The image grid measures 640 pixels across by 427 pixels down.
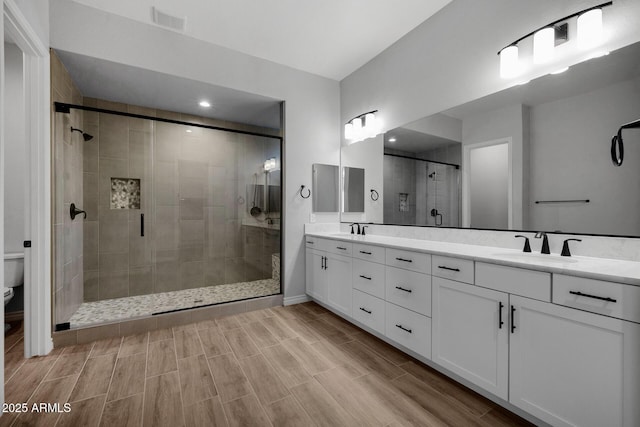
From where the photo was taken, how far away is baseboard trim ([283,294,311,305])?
10.5 ft

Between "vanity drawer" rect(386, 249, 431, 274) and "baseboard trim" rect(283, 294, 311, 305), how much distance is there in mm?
1527

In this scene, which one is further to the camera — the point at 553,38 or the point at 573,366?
the point at 553,38

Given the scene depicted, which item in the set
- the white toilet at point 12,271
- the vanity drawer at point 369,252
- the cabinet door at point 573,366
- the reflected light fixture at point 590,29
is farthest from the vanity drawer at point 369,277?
the white toilet at point 12,271

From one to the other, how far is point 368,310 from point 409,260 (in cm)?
66

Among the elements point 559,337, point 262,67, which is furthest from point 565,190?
point 262,67

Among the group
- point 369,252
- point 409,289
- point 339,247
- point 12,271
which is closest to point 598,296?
point 409,289

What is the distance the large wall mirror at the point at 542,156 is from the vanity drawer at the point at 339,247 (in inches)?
28.1

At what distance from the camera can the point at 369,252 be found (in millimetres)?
2320

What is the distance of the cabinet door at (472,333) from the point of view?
4.66 feet

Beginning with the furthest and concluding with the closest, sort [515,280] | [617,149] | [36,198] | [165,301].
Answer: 1. [165,301]
2. [36,198]
3. [617,149]
4. [515,280]

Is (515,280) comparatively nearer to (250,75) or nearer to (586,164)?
(586,164)

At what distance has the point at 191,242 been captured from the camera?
346cm

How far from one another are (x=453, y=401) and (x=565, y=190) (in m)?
1.43

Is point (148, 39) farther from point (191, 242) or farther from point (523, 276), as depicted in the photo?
point (523, 276)
